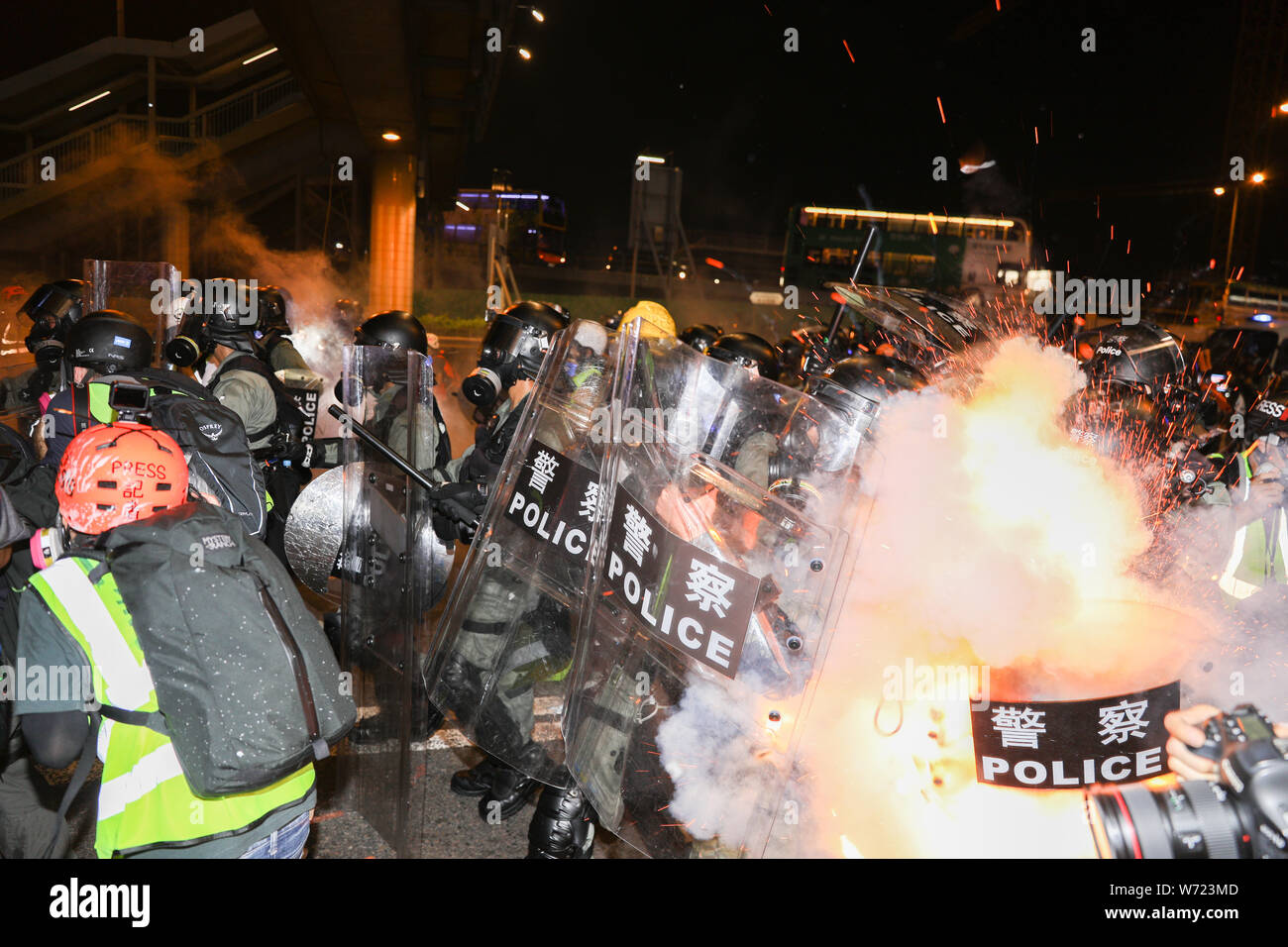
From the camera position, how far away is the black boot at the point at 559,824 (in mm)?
3229

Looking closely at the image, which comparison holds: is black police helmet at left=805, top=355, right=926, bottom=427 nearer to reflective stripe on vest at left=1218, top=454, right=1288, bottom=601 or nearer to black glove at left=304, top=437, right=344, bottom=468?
reflective stripe on vest at left=1218, top=454, right=1288, bottom=601

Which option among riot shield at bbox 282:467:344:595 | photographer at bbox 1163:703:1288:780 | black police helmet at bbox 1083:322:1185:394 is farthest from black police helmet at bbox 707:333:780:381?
photographer at bbox 1163:703:1288:780

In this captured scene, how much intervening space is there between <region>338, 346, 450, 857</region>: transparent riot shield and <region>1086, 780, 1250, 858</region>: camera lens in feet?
7.72

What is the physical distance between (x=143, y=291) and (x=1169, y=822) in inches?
261

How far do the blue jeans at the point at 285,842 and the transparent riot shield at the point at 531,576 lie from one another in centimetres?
76

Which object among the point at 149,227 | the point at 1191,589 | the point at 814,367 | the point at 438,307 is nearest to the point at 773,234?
the point at 438,307

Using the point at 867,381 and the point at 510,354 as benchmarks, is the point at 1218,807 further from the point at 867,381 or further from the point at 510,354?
the point at 510,354

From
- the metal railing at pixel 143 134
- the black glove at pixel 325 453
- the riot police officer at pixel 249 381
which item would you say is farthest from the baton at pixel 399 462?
the metal railing at pixel 143 134

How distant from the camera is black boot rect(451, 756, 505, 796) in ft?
13.9

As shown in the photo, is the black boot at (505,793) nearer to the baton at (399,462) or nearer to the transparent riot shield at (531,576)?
the transparent riot shield at (531,576)

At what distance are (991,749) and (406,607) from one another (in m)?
2.14
